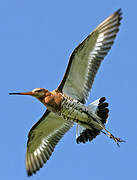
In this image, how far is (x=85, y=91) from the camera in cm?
1147

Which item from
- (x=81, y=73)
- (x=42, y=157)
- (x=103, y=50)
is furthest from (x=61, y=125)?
(x=103, y=50)

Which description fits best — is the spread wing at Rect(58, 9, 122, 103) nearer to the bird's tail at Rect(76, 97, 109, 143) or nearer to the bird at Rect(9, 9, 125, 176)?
the bird at Rect(9, 9, 125, 176)

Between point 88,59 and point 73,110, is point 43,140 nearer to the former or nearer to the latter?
point 73,110

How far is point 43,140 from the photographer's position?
41.3 ft

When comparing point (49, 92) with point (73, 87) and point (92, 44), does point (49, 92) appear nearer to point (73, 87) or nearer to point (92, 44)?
point (73, 87)

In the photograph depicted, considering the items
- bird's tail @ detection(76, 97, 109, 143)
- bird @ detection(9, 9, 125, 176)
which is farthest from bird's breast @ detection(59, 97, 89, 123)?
bird's tail @ detection(76, 97, 109, 143)

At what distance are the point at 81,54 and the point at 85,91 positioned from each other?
1067 mm

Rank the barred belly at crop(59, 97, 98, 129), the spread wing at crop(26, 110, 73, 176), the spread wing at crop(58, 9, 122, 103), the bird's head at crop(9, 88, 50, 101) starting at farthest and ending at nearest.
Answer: the spread wing at crop(26, 110, 73, 176)
the bird's head at crop(9, 88, 50, 101)
the barred belly at crop(59, 97, 98, 129)
the spread wing at crop(58, 9, 122, 103)

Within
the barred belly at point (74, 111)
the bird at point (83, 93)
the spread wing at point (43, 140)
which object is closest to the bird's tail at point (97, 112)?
the bird at point (83, 93)

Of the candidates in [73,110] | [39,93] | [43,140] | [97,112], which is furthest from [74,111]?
[43,140]

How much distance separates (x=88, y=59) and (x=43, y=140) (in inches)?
116

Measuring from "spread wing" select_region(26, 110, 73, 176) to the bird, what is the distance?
7cm

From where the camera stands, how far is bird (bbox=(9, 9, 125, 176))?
1071 cm

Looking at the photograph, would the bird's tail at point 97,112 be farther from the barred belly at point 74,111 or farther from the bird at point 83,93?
the barred belly at point 74,111
